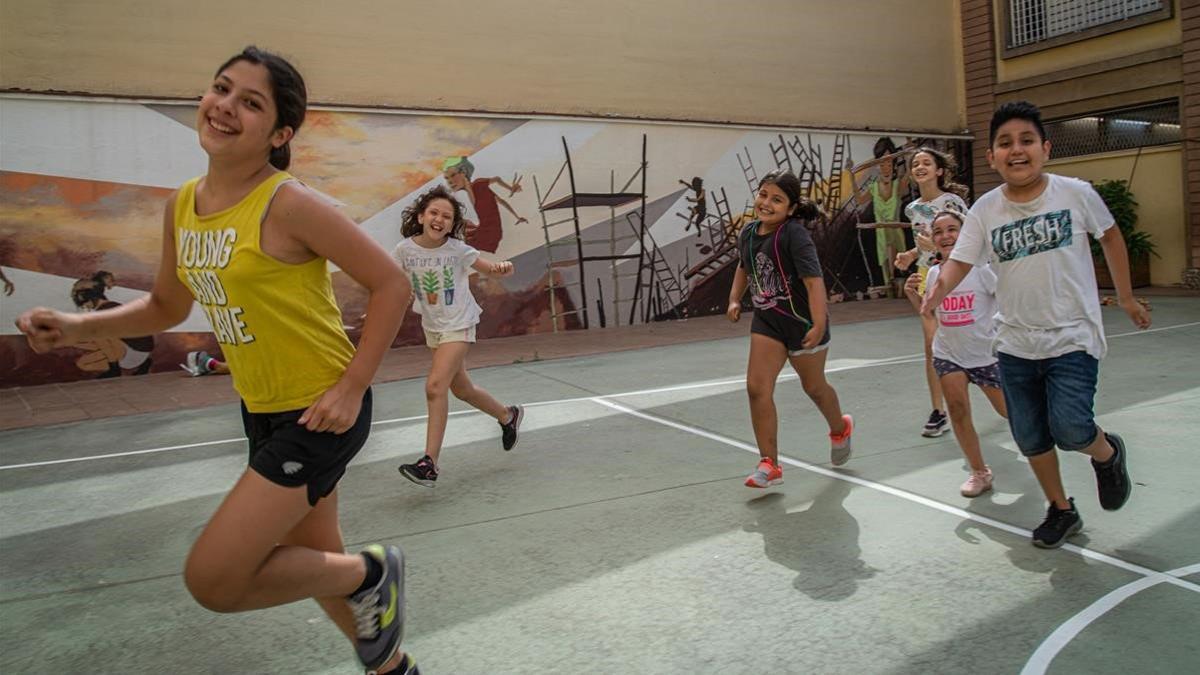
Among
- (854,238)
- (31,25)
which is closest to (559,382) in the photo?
(31,25)

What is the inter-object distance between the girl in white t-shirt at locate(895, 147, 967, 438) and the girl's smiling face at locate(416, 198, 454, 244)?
112 inches

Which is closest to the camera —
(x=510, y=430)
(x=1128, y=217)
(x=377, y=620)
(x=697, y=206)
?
(x=377, y=620)

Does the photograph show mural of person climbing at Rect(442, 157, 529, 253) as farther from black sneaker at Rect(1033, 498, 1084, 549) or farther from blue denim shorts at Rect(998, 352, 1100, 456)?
black sneaker at Rect(1033, 498, 1084, 549)

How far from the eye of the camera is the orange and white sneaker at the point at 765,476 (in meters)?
4.80

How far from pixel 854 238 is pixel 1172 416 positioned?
12.5 meters

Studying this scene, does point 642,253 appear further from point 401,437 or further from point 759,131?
point 401,437

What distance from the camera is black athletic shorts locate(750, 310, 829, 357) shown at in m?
4.86

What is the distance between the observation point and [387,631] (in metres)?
2.66

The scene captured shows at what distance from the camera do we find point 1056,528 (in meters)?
3.83

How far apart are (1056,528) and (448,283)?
11.8ft

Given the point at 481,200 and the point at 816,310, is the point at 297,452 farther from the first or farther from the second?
the point at 481,200

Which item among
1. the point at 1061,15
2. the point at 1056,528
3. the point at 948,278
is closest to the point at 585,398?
the point at 948,278

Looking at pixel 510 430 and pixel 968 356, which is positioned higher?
pixel 968 356

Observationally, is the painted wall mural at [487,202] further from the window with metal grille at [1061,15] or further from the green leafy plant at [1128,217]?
the green leafy plant at [1128,217]
